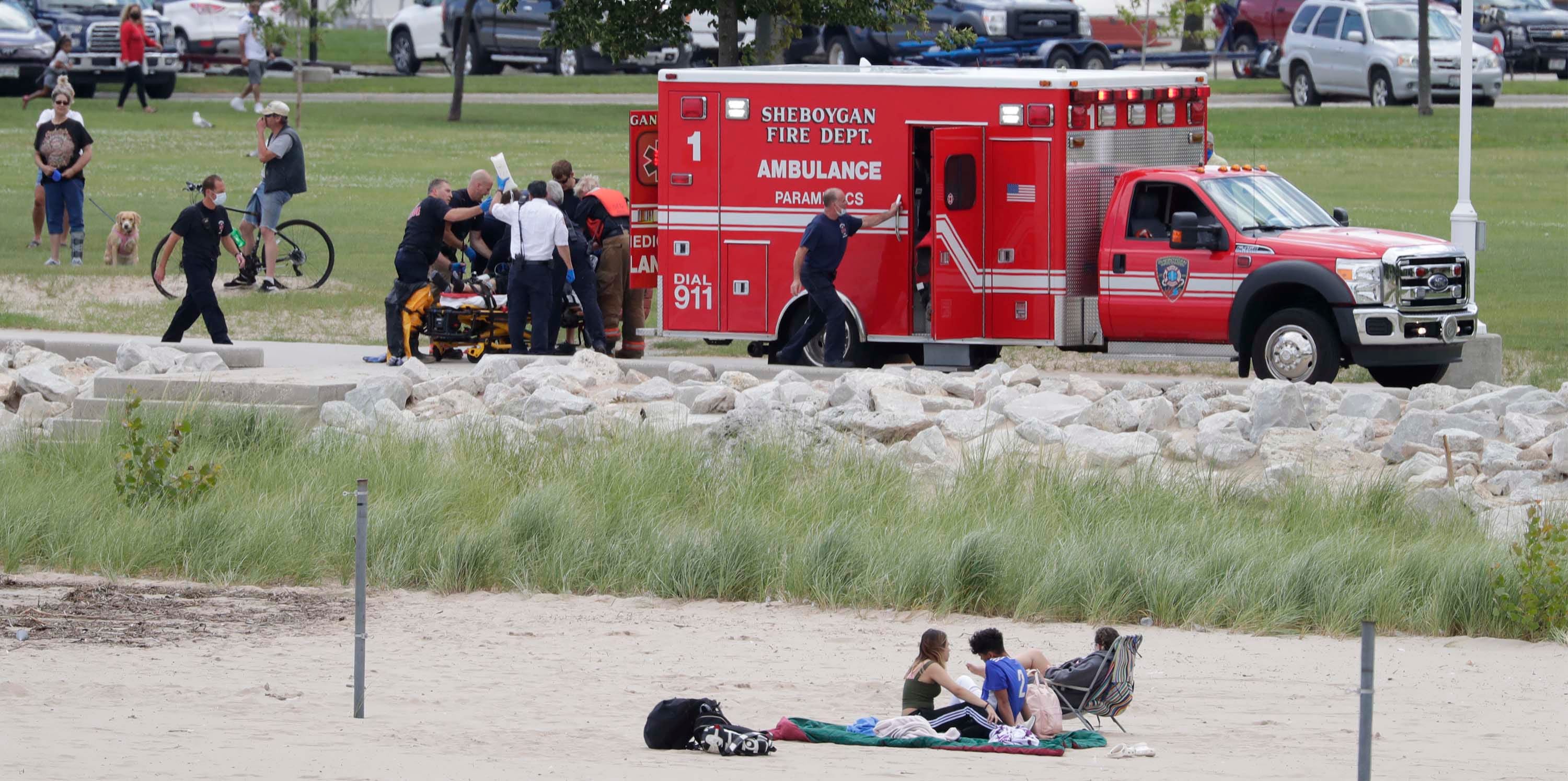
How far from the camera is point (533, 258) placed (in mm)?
17375

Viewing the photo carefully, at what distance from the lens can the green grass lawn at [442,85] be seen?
43.3 m

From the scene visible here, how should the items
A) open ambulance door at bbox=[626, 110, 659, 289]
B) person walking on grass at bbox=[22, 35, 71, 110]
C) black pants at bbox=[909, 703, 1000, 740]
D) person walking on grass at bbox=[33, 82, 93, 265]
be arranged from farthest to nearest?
person walking on grass at bbox=[22, 35, 71, 110]
person walking on grass at bbox=[33, 82, 93, 265]
open ambulance door at bbox=[626, 110, 659, 289]
black pants at bbox=[909, 703, 1000, 740]

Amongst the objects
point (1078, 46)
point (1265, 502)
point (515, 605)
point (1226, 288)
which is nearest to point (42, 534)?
point (515, 605)

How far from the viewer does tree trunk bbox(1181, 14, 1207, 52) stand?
47875 mm

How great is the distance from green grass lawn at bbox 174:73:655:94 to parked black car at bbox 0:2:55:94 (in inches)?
165

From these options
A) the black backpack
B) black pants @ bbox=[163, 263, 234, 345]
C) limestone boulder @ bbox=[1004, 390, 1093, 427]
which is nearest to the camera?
the black backpack

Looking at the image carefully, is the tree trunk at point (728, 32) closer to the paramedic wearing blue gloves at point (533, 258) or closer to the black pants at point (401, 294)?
the paramedic wearing blue gloves at point (533, 258)

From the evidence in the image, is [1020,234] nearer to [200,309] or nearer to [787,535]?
[787,535]

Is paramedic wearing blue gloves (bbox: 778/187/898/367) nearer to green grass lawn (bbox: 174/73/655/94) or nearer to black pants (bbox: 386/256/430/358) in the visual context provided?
black pants (bbox: 386/256/430/358)

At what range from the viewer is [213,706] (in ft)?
29.6

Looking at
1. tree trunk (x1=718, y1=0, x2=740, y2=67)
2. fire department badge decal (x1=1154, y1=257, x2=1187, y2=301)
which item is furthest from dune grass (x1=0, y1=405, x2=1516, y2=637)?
tree trunk (x1=718, y1=0, x2=740, y2=67)

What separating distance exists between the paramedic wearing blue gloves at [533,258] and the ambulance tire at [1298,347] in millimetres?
5412

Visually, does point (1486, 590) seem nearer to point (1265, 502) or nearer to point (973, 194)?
point (1265, 502)

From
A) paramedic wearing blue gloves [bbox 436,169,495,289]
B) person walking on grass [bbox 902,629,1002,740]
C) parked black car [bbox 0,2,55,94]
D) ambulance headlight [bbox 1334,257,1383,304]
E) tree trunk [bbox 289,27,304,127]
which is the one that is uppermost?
parked black car [bbox 0,2,55,94]
